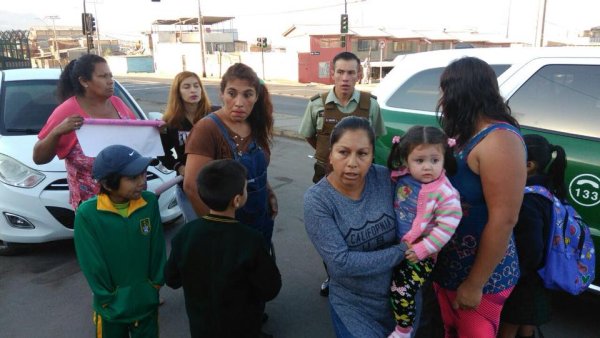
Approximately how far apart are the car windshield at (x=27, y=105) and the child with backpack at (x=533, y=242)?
15.3ft

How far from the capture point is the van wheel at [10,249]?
4.31m

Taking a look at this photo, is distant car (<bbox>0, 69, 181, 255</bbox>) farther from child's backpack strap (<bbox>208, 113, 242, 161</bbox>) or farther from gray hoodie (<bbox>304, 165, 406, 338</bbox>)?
gray hoodie (<bbox>304, 165, 406, 338</bbox>)

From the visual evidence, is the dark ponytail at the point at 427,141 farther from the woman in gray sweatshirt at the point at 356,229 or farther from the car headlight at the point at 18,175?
the car headlight at the point at 18,175

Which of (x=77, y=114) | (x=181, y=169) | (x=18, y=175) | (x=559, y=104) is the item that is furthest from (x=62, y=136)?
(x=559, y=104)

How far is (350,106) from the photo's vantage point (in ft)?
11.7

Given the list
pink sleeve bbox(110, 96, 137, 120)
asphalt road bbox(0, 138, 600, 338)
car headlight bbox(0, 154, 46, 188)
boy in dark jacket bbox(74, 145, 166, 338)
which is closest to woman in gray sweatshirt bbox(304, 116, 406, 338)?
boy in dark jacket bbox(74, 145, 166, 338)

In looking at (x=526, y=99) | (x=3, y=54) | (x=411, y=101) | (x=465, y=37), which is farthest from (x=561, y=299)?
(x=465, y=37)

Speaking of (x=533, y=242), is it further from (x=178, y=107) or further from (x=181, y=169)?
(x=178, y=107)

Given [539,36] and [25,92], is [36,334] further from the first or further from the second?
[539,36]

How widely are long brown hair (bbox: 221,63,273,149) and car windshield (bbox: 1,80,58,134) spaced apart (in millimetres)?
3147

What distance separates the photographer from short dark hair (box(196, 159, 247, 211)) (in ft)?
6.55

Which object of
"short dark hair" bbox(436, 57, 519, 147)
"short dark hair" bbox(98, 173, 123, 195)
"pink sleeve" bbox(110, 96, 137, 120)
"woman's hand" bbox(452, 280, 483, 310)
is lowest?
"woman's hand" bbox(452, 280, 483, 310)

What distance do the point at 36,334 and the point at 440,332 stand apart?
280cm

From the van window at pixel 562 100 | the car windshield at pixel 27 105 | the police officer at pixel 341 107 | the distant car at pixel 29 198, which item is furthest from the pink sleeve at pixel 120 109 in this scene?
the van window at pixel 562 100
